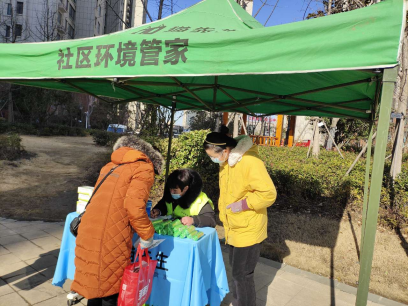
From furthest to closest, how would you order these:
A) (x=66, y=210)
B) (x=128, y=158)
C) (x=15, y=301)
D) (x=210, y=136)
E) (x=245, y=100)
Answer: (x=66, y=210) → (x=245, y=100) → (x=15, y=301) → (x=210, y=136) → (x=128, y=158)

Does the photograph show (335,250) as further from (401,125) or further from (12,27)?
(12,27)

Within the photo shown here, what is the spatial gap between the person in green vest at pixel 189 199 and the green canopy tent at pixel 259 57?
0.96m

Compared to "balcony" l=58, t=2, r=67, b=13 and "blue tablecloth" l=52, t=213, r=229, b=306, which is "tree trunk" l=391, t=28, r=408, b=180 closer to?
"blue tablecloth" l=52, t=213, r=229, b=306

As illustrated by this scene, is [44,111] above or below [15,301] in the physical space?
above

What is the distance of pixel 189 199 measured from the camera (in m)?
3.02

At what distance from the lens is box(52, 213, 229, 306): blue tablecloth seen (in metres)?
2.38

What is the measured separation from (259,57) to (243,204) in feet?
3.66

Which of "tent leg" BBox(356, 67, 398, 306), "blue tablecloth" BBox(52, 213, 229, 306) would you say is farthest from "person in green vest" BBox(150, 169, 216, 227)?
"tent leg" BBox(356, 67, 398, 306)

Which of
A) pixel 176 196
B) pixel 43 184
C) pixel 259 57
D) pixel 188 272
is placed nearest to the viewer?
pixel 259 57

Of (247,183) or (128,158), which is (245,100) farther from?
(128,158)

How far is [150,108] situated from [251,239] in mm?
6536

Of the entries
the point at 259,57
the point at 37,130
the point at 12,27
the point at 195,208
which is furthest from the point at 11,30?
the point at 259,57

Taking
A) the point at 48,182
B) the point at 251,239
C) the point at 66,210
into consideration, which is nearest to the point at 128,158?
the point at 251,239

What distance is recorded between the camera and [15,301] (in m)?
2.81
